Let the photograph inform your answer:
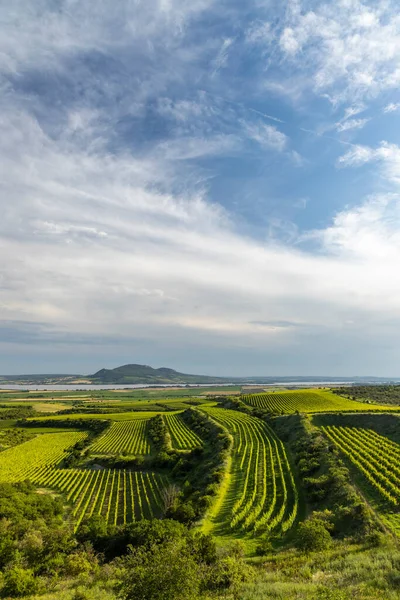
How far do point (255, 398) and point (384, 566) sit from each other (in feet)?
514

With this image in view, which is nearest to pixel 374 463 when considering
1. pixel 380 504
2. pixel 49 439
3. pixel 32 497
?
pixel 380 504

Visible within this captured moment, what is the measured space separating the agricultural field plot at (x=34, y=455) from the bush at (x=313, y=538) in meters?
73.7

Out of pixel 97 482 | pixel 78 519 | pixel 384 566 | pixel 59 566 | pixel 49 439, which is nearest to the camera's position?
pixel 384 566

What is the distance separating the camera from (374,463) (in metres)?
52.4

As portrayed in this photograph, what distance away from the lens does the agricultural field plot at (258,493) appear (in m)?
42.5

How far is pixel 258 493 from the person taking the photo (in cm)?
5103

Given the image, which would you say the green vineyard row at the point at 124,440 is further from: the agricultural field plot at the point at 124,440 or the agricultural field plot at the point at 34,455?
the agricultural field plot at the point at 34,455

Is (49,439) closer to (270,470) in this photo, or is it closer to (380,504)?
(270,470)

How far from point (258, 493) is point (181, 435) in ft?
226

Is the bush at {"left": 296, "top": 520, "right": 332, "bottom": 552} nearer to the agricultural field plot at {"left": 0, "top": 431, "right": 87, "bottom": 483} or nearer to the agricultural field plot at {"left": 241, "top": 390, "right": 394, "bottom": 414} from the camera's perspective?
the agricultural field plot at {"left": 0, "top": 431, "right": 87, "bottom": 483}

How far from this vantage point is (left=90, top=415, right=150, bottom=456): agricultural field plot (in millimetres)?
106537

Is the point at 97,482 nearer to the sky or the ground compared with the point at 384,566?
nearer to the ground

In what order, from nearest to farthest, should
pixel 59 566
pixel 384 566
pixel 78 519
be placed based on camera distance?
1. pixel 384 566
2. pixel 59 566
3. pixel 78 519

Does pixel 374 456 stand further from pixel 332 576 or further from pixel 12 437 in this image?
pixel 12 437
